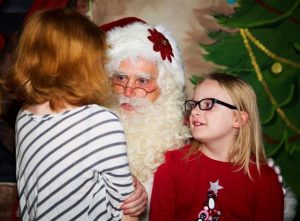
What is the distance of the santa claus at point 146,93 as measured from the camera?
82.4 inches

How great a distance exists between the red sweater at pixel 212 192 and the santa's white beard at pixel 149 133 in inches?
3.7

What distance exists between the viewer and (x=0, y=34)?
286 centimetres

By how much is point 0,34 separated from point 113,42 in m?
1.13

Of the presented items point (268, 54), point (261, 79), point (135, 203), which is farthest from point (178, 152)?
point (268, 54)

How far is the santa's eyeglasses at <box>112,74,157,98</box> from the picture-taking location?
83.6 inches

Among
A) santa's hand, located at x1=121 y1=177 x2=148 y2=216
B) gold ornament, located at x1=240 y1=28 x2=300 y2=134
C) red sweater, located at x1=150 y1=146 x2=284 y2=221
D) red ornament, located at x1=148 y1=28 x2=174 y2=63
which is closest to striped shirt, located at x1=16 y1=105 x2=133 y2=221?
santa's hand, located at x1=121 y1=177 x2=148 y2=216

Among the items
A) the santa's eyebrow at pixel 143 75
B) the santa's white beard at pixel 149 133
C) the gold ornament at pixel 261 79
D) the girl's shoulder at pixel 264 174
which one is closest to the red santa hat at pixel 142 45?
the santa's eyebrow at pixel 143 75

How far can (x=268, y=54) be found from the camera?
10.3 ft

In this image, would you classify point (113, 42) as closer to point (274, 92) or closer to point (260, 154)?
point (260, 154)

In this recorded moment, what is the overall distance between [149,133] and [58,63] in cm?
91

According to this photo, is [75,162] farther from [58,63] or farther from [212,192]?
[212,192]

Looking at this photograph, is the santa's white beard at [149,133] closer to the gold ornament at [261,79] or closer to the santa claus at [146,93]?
the santa claus at [146,93]

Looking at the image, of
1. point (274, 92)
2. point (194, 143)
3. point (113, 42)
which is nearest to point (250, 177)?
point (194, 143)

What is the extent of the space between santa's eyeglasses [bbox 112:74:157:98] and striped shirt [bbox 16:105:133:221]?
0.76 m
